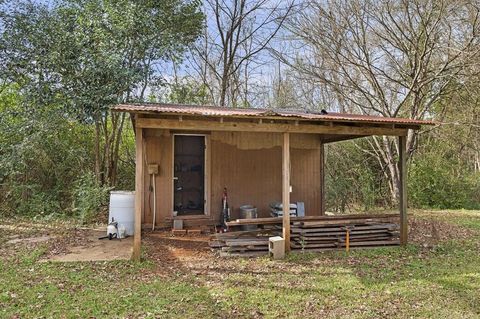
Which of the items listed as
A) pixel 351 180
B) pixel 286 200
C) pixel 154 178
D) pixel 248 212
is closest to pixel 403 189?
pixel 286 200

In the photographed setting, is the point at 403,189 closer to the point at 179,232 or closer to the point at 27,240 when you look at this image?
the point at 179,232

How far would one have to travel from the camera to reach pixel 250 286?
4270mm

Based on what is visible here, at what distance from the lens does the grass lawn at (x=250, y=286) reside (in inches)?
139

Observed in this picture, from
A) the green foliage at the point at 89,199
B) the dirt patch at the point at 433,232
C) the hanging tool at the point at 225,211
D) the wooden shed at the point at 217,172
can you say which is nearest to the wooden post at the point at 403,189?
the dirt patch at the point at 433,232

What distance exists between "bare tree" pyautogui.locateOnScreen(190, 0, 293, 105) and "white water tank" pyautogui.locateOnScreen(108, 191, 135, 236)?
22.5 ft

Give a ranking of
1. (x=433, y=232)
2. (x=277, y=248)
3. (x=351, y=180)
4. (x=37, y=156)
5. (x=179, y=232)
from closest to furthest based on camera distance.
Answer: (x=277, y=248) < (x=179, y=232) < (x=433, y=232) < (x=37, y=156) < (x=351, y=180)

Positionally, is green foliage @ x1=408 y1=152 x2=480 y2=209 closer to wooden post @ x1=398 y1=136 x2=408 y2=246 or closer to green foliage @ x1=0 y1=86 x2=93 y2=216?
wooden post @ x1=398 y1=136 x2=408 y2=246

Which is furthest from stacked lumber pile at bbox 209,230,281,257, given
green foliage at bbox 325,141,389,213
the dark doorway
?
green foliage at bbox 325,141,389,213

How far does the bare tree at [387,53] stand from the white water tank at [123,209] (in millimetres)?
7939

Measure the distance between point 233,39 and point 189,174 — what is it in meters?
7.38

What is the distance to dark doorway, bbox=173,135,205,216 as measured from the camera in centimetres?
782

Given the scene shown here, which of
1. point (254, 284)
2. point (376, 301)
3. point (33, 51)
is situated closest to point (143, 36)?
point (33, 51)

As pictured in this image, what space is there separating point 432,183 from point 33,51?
12718mm

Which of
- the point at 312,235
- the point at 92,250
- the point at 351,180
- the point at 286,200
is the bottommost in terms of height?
the point at 92,250
